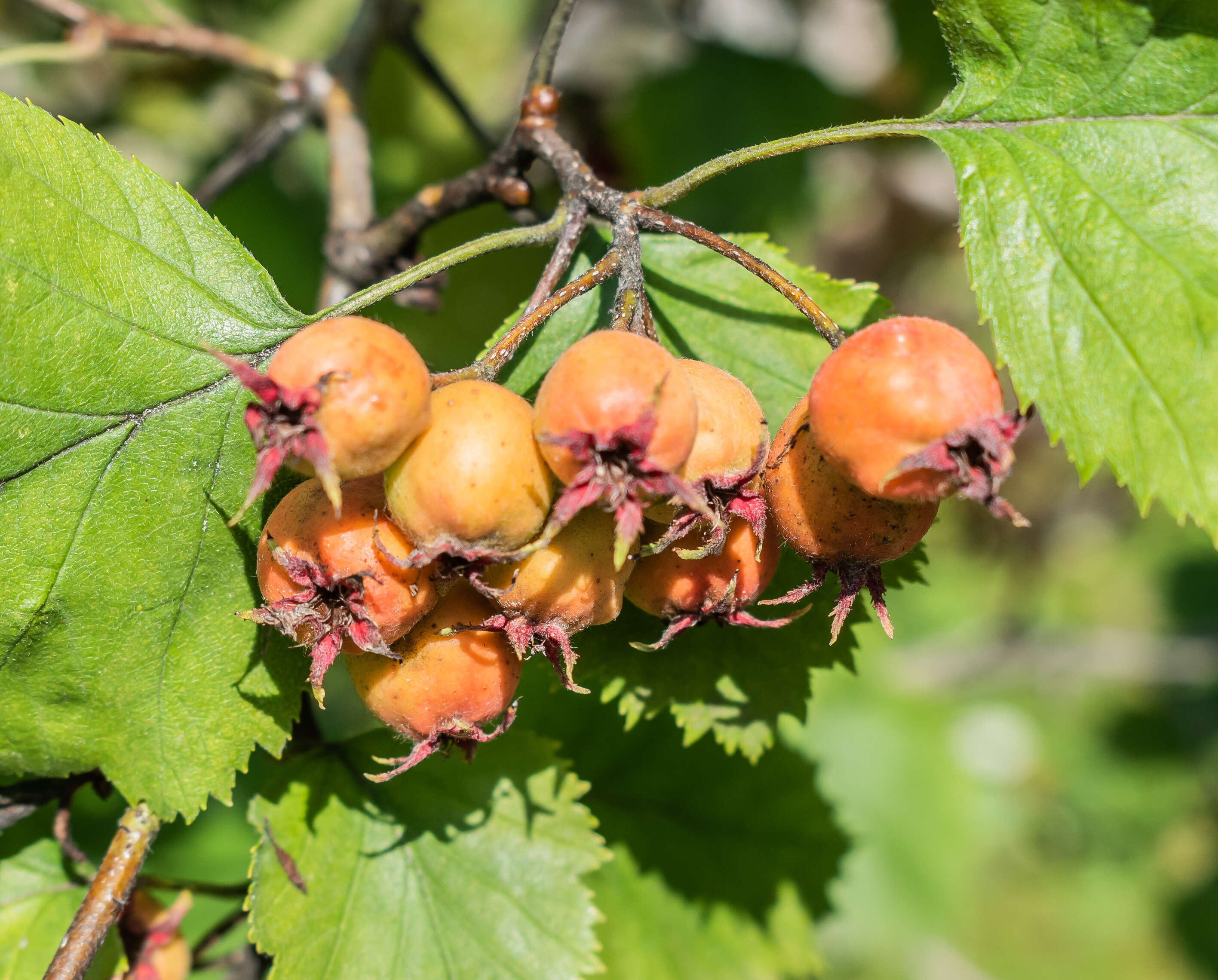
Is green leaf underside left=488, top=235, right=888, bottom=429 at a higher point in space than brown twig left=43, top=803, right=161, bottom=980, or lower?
higher

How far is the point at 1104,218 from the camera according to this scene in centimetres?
152

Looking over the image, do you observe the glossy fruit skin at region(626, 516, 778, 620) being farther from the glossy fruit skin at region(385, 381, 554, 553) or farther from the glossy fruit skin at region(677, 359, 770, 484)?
the glossy fruit skin at region(385, 381, 554, 553)

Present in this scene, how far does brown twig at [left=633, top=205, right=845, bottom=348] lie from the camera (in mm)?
1538

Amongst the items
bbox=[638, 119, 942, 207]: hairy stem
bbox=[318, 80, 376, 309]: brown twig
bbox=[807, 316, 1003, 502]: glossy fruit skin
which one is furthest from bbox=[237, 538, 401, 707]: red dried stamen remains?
bbox=[318, 80, 376, 309]: brown twig

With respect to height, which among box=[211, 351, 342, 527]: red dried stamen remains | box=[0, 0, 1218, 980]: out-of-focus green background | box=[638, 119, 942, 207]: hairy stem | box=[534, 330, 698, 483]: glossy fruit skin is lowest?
box=[0, 0, 1218, 980]: out-of-focus green background

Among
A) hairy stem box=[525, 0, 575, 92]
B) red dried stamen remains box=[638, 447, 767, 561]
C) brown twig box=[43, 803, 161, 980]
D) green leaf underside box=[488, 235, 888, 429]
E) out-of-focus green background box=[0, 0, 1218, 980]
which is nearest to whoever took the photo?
red dried stamen remains box=[638, 447, 767, 561]

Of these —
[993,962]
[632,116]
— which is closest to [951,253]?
[632,116]

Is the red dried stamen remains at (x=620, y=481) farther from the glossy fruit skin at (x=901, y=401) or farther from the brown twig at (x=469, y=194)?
the brown twig at (x=469, y=194)

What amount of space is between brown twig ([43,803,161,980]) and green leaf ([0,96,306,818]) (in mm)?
209

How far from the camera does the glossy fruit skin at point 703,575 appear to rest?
1.46 m

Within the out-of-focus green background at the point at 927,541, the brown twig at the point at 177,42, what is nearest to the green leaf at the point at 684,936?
the out-of-focus green background at the point at 927,541

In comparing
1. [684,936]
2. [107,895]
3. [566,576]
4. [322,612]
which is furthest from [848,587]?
[684,936]

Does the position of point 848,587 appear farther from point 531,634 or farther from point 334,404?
point 334,404

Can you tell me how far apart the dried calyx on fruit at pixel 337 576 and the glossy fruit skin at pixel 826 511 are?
0.51 meters
